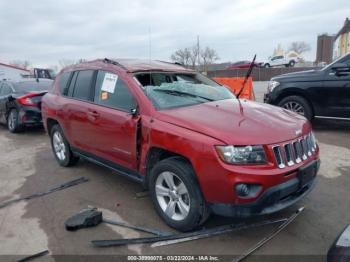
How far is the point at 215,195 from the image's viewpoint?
301cm

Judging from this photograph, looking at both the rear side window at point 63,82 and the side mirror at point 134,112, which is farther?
the rear side window at point 63,82

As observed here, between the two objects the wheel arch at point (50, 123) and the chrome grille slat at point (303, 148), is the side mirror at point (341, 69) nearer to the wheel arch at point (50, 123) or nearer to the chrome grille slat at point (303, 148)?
the chrome grille slat at point (303, 148)

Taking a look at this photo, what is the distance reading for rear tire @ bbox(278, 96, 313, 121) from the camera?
7.34 m

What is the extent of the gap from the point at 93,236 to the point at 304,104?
224 inches

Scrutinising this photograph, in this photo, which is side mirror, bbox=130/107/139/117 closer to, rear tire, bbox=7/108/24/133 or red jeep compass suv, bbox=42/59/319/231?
red jeep compass suv, bbox=42/59/319/231

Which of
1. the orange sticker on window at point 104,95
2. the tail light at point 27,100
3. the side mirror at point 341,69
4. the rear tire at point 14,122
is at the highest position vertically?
the side mirror at point 341,69

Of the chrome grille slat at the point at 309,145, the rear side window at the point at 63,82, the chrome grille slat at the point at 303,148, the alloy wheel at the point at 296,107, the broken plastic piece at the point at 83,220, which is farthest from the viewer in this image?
the alloy wheel at the point at 296,107

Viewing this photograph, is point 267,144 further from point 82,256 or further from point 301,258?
point 82,256

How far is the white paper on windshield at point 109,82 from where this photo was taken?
4.23m

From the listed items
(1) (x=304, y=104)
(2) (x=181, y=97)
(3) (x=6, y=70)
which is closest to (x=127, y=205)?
(2) (x=181, y=97)

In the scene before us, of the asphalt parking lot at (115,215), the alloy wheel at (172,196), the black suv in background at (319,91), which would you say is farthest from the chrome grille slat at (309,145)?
the black suv in background at (319,91)

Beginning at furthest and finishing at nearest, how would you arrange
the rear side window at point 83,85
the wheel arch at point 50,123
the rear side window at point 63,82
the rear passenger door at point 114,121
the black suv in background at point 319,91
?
the black suv in background at point 319,91
the wheel arch at point 50,123
the rear side window at point 63,82
the rear side window at point 83,85
the rear passenger door at point 114,121

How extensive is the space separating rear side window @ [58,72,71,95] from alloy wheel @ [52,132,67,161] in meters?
0.74

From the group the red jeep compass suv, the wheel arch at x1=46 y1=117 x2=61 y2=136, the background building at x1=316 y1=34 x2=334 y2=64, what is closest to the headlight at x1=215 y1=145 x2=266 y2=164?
the red jeep compass suv
